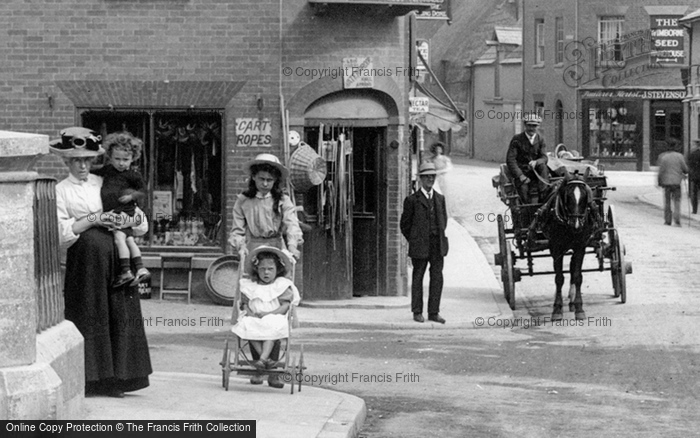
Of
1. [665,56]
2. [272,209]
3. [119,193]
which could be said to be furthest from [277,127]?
[665,56]

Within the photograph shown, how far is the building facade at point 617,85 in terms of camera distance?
5184 cm

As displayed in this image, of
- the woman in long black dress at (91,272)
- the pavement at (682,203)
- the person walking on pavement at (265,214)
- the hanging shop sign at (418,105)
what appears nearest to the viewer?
the woman in long black dress at (91,272)

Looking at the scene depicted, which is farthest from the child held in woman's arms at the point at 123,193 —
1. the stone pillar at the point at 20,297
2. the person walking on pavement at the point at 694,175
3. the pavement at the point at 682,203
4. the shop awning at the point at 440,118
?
the person walking on pavement at the point at 694,175

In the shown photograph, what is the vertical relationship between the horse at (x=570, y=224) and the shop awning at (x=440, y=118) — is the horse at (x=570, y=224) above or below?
below

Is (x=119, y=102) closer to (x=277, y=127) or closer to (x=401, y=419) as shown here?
(x=277, y=127)

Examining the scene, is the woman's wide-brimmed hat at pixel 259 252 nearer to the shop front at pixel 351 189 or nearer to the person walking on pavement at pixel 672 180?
the shop front at pixel 351 189

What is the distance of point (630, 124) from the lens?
52.5 meters

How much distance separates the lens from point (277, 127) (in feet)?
57.0

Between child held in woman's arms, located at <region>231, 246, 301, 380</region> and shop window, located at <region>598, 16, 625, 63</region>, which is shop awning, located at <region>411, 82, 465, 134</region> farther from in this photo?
shop window, located at <region>598, 16, 625, 63</region>

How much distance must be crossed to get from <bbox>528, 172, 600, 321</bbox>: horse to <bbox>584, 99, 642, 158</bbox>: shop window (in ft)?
120

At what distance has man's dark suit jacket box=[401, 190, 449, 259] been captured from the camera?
15.8 meters

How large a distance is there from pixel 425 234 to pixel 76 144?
7.01m

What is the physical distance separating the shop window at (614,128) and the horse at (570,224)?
3657 centimetres

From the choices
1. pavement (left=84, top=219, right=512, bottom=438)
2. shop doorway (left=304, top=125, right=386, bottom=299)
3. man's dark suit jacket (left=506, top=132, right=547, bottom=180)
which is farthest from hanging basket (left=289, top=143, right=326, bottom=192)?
man's dark suit jacket (left=506, top=132, right=547, bottom=180)
